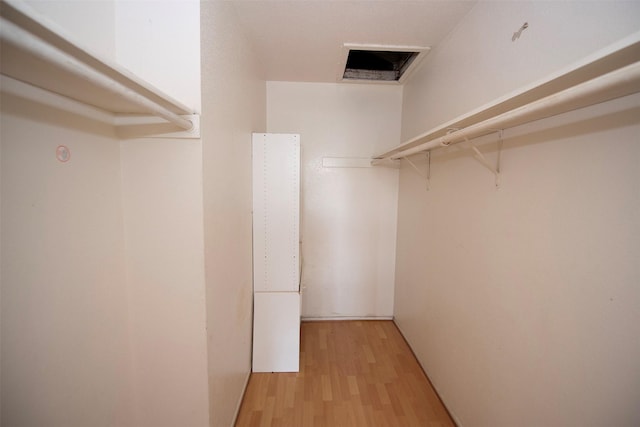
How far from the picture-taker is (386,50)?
1.89m

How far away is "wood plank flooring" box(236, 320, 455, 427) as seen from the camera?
→ 156cm

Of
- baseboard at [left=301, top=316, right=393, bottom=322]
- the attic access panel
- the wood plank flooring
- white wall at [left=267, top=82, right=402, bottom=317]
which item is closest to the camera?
the wood plank flooring

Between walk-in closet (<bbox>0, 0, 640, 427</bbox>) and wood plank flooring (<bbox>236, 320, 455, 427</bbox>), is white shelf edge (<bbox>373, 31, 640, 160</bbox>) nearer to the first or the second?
walk-in closet (<bbox>0, 0, 640, 427</bbox>)

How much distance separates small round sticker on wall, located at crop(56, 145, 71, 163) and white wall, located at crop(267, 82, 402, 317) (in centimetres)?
189

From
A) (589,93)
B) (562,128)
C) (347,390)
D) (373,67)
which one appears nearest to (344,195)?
(373,67)

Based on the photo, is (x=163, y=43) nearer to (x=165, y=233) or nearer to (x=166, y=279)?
(x=165, y=233)

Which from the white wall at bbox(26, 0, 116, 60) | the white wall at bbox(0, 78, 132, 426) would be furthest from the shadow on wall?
the white wall at bbox(0, 78, 132, 426)

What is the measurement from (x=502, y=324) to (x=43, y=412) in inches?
70.6

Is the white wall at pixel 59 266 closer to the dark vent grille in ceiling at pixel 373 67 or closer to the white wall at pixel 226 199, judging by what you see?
the white wall at pixel 226 199

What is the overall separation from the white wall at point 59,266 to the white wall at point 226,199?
0.36 m

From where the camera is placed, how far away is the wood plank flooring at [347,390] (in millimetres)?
1562

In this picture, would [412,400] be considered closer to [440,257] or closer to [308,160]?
[440,257]

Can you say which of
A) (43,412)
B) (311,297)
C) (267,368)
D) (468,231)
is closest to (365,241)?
(311,297)

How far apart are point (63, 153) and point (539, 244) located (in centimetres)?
177
